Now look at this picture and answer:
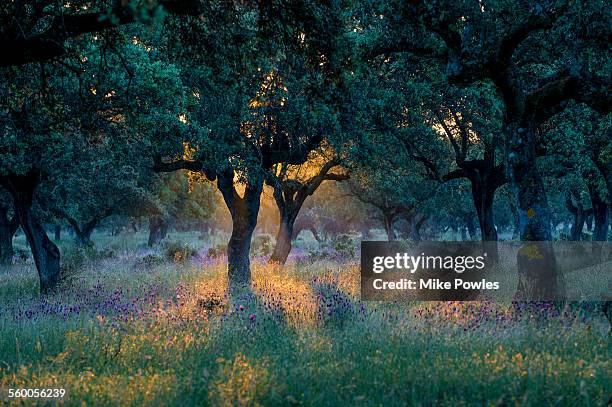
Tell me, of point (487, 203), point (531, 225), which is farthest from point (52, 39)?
point (487, 203)

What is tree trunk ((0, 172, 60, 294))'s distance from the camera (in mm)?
15641

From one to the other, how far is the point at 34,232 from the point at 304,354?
460 inches

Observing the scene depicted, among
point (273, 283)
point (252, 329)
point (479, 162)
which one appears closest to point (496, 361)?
point (252, 329)

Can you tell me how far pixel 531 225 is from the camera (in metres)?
10.7

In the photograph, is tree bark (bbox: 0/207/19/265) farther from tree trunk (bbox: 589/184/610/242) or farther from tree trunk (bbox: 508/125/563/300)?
tree trunk (bbox: 589/184/610/242)

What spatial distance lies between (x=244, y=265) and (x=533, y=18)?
12.2 meters

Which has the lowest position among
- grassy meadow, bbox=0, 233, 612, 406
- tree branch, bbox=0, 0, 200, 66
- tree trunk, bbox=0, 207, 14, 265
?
grassy meadow, bbox=0, 233, 612, 406

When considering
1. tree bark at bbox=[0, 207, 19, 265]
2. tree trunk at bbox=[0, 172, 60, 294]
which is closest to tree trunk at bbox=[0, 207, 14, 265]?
tree bark at bbox=[0, 207, 19, 265]

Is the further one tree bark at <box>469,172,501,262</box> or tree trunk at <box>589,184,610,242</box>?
tree trunk at <box>589,184,610,242</box>

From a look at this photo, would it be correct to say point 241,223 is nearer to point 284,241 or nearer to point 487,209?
point 284,241

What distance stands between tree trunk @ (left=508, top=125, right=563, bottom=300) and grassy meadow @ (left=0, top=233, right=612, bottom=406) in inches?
29.3

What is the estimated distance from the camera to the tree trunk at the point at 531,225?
1033 cm

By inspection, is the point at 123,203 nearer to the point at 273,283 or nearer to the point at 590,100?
the point at 273,283

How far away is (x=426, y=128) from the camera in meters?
18.0
